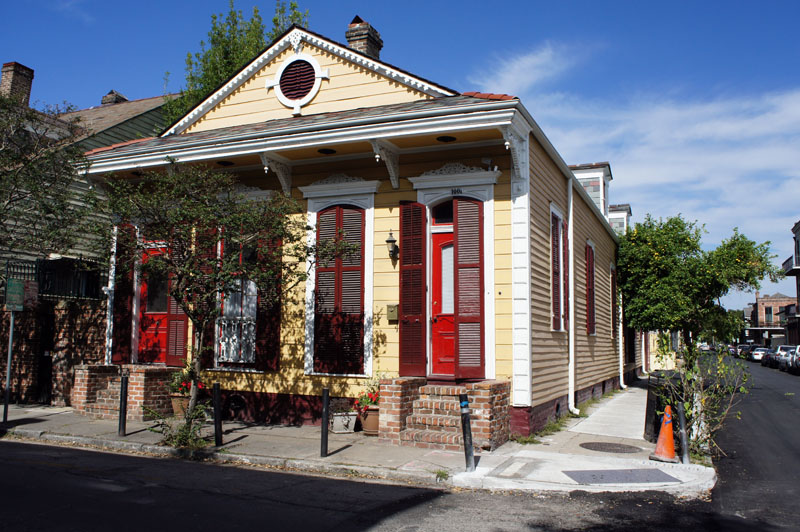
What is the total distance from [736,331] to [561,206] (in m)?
10.6

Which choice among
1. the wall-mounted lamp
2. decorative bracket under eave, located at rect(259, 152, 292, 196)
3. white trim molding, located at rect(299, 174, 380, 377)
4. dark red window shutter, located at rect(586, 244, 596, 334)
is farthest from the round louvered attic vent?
dark red window shutter, located at rect(586, 244, 596, 334)

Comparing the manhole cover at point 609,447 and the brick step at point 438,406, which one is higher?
the brick step at point 438,406

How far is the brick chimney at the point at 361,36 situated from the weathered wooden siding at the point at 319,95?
102 centimetres

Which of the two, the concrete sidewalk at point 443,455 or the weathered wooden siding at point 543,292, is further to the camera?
the weathered wooden siding at point 543,292

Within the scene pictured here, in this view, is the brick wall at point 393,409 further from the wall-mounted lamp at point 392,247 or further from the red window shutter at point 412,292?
the wall-mounted lamp at point 392,247

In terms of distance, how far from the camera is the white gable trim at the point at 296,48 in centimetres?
1209

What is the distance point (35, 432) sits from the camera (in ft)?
A: 34.1

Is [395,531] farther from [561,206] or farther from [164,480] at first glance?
[561,206]

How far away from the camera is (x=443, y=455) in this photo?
8.50 m

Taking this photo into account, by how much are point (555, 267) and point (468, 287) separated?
8.82 feet

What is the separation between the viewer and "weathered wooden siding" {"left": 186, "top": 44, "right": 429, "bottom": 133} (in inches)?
491

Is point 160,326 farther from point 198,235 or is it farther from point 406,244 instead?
point 406,244

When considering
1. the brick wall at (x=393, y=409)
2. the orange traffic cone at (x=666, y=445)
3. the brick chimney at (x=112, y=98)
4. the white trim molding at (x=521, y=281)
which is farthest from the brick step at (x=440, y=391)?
Result: the brick chimney at (x=112, y=98)

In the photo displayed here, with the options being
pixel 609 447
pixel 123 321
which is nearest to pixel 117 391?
pixel 123 321
